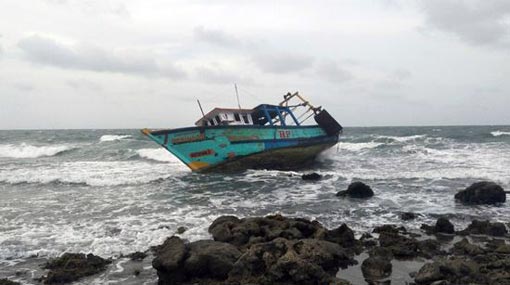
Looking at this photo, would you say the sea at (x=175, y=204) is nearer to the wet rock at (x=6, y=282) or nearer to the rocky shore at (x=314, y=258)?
the wet rock at (x=6, y=282)

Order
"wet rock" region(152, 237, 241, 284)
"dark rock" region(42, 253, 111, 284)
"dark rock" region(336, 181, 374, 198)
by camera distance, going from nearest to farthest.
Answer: "wet rock" region(152, 237, 241, 284)
"dark rock" region(42, 253, 111, 284)
"dark rock" region(336, 181, 374, 198)

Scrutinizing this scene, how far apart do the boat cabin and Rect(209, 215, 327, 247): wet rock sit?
1124 centimetres

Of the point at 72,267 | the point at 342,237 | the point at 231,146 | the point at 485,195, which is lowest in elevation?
the point at 72,267

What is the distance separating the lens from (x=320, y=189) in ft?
51.0

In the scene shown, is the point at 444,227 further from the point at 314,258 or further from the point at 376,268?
the point at 314,258

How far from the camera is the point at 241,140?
64.1ft

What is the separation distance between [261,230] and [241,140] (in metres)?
11.1

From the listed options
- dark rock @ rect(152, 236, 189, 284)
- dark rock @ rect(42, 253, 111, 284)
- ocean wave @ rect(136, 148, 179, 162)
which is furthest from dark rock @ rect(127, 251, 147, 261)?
ocean wave @ rect(136, 148, 179, 162)

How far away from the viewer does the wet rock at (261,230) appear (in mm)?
8148

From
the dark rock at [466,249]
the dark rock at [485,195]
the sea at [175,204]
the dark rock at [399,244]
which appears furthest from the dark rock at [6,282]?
the dark rock at [485,195]

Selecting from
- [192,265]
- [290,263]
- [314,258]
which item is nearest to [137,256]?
[192,265]

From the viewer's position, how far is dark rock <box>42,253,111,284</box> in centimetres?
666

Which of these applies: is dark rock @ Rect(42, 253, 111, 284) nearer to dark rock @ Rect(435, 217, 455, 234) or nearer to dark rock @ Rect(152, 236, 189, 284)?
dark rock @ Rect(152, 236, 189, 284)

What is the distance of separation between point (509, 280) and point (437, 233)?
3220mm
